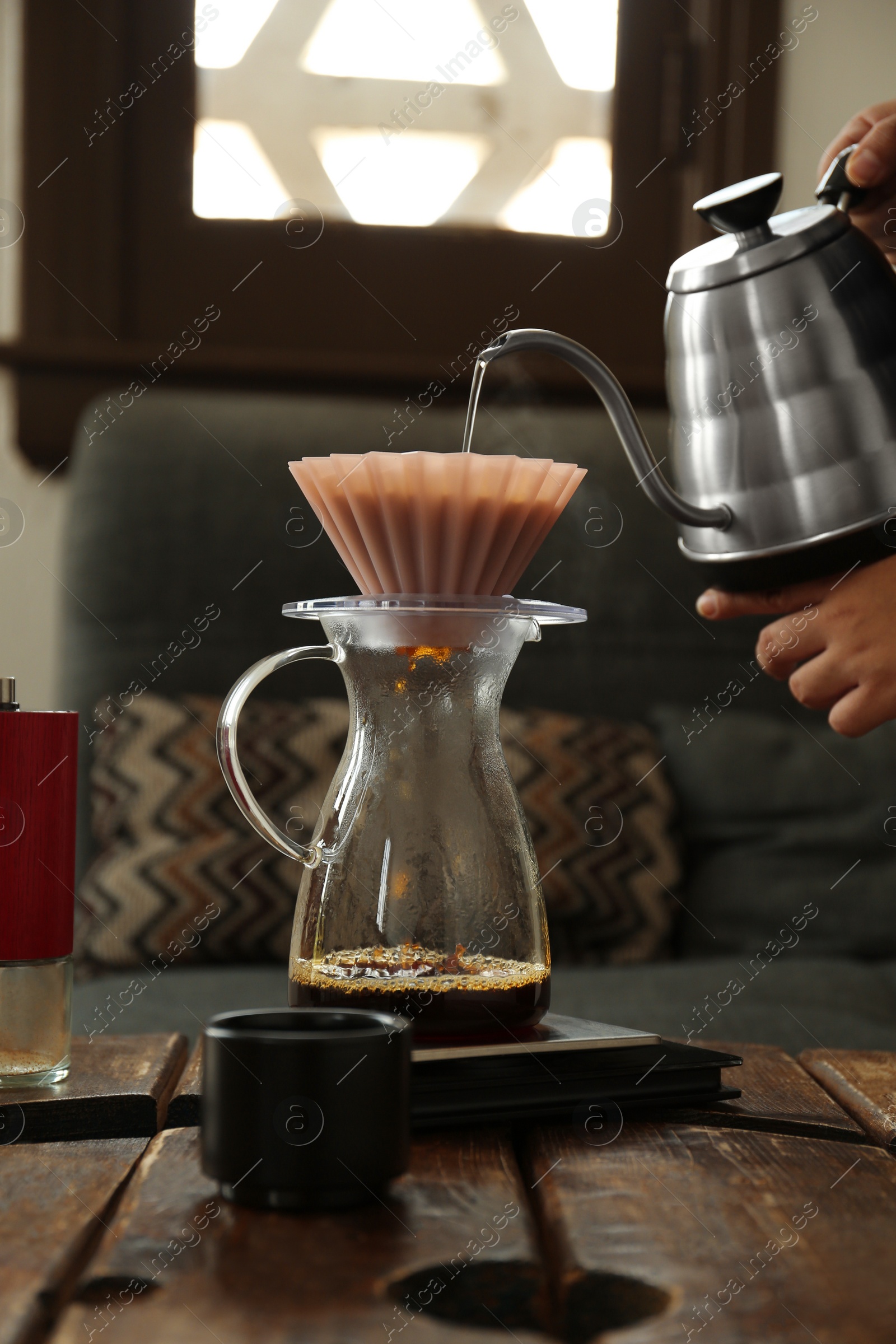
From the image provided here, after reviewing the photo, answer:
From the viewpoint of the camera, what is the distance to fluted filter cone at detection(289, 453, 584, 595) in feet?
1.88

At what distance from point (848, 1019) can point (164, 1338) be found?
109 cm

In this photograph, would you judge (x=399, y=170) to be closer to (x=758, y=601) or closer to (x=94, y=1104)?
(x=758, y=601)

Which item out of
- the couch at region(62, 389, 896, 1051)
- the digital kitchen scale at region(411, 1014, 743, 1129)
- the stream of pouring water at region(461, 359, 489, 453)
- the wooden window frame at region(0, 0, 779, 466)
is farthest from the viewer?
the wooden window frame at region(0, 0, 779, 466)

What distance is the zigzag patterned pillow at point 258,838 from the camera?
148 cm

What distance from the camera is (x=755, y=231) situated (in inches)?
29.5

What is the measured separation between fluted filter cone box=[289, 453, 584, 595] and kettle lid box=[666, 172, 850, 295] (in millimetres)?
224

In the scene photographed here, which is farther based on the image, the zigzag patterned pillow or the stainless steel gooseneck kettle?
the zigzag patterned pillow

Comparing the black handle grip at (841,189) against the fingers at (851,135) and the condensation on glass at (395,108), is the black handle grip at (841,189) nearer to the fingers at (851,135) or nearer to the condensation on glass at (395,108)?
the fingers at (851,135)

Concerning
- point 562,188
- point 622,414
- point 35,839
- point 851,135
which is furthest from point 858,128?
point 562,188

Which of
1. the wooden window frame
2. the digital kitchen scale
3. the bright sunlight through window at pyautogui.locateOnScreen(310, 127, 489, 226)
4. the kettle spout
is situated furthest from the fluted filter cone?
the bright sunlight through window at pyautogui.locateOnScreen(310, 127, 489, 226)

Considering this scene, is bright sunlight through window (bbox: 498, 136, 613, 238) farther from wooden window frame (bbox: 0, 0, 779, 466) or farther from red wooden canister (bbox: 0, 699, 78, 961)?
red wooden canister (bbox: 0, 699, 78, 961)

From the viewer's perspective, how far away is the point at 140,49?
1987 millimetres

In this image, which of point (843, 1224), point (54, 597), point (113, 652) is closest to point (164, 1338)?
point (843, 1224)

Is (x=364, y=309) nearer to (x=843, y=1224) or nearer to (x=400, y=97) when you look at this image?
(x=400, y=97)
